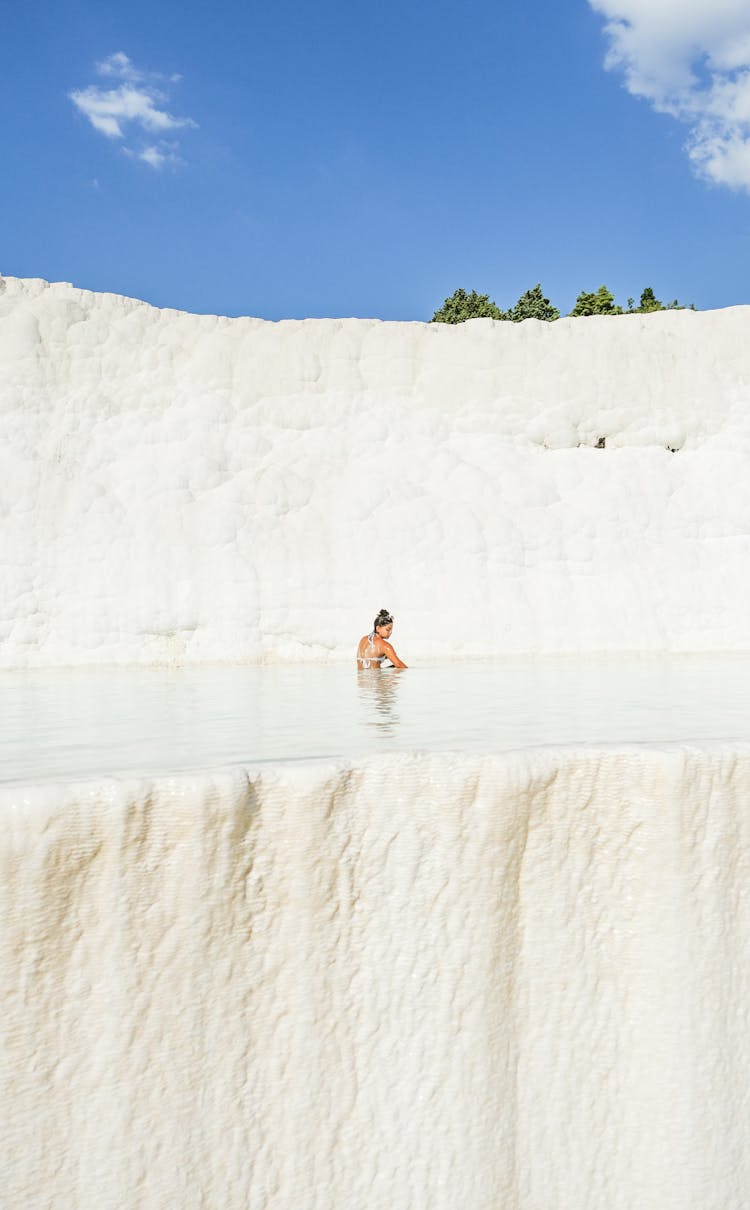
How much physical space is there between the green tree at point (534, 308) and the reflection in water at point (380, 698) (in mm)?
18706

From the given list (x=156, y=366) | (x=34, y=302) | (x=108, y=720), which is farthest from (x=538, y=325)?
(x=108, y=720)

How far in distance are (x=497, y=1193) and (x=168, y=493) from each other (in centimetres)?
986

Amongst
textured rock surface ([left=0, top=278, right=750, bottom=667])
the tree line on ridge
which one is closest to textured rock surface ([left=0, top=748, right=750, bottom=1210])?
textured rock surface ([left=0, top=278, right=750, bottom=667])

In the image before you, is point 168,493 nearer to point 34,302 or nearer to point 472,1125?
point 34,302

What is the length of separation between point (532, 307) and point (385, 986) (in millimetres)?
24564

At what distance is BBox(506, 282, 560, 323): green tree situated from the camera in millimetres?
24500

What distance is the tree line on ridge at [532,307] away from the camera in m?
23.4

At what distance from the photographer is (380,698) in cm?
538

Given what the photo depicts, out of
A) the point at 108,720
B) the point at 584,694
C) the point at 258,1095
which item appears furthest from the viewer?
the point at 584,694

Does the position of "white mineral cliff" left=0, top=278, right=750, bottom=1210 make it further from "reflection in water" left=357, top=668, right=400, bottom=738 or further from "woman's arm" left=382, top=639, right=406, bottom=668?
"woman's arm" left=382, top=639, right=406, bottom=668

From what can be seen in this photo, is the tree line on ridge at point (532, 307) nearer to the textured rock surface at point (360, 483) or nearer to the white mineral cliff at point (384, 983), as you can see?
the textured rock surface at point (360, 483)

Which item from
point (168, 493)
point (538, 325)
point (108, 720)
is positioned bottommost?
point (108, 720)

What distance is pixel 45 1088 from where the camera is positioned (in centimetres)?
209

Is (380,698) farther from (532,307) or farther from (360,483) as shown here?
(532,307)
